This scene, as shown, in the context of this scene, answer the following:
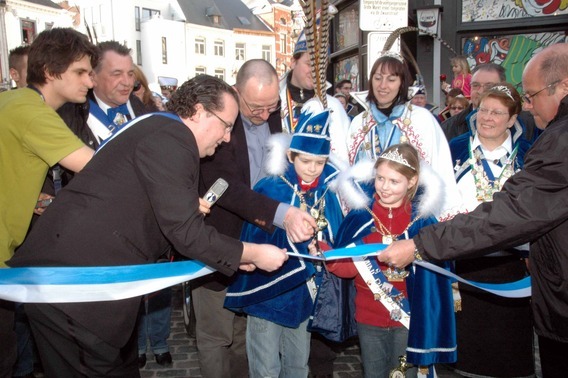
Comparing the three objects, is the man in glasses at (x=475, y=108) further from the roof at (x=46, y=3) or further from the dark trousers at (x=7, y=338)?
the roof at (x=46, y=3)

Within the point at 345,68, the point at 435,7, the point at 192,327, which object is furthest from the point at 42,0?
the point at 192,327

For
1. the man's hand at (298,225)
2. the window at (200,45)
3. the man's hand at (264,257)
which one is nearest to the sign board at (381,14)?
the man's hand at (298,225)

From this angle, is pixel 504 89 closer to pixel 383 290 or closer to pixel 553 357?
pixel 383 290

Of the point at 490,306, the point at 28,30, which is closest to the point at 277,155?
the point at 490,306

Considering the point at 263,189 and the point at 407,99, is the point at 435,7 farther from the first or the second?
the point at 263,189

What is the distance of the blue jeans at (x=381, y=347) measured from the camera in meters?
3.59

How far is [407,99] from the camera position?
4.63m

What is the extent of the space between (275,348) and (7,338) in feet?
5.59

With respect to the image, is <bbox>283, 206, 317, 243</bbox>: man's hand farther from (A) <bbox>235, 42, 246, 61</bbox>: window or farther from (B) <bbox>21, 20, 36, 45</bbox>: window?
(A) <bbox>235, 42, 246, 61</bbox>: window

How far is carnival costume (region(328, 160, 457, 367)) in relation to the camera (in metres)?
3.39

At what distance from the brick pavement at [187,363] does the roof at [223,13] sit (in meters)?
58.1

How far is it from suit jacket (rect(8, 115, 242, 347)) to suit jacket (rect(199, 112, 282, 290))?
2.95 feet

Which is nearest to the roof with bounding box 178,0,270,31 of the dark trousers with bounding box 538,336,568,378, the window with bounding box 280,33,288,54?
the window with bounding box 280,33,288,54

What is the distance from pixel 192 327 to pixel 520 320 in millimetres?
3028
